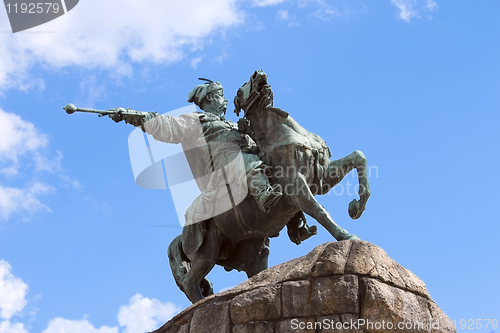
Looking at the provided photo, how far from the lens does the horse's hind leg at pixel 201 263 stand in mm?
9500

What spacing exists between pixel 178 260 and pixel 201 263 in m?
0.61

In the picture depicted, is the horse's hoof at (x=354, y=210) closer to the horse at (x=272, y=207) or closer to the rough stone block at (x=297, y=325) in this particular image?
the horse at (x=272, y=207)

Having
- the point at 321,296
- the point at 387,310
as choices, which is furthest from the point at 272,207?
the point at 387,310

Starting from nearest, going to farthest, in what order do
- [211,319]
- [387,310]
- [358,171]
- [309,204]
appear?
[387,310]
[211,319]
[309,204]
[358,171]

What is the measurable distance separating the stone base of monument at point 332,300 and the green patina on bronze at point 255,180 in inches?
31.6

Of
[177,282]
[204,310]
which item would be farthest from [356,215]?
[177,282]

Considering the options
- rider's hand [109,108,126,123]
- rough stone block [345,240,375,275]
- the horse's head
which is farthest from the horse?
rider's hand [109,108,126,123]

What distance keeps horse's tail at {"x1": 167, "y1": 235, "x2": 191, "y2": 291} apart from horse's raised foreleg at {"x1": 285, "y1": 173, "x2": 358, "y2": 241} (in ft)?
6.99

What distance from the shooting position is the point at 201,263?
9.52 metres

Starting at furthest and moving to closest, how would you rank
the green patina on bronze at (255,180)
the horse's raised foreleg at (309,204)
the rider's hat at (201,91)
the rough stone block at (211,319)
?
the rider's hat at (201,91) → the green patina on bronze at (255,180) → the horse's raised foreleg at (309,204) → the rough stone block at (211,319)

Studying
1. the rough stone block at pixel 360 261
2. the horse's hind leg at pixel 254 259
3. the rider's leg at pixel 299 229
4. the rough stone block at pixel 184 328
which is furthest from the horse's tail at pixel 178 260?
the rough stone block at pixel 360 261

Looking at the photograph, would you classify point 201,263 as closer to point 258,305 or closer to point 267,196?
point 267,196

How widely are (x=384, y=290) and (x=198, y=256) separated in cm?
325

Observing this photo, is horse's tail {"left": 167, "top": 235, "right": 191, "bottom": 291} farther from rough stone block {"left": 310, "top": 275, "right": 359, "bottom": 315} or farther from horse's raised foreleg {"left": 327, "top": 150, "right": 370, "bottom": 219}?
rough stone block {"left": 310, "top": 275, "right": 359, "bottom": 315}
